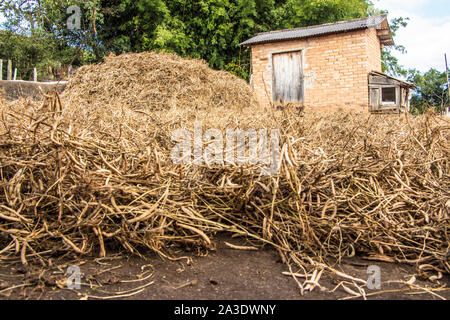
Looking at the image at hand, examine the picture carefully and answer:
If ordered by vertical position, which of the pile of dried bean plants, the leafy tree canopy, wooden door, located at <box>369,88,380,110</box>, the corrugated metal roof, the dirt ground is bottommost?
the dirt ground

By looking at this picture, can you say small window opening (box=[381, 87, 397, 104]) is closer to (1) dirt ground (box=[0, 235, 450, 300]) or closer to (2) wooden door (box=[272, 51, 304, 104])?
(2) wooden door (box=[272, 51, 304, 104])

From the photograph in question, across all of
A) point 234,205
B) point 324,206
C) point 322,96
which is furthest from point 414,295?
point 322,96

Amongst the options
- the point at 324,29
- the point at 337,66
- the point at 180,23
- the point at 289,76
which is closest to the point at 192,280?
the point at 337,66

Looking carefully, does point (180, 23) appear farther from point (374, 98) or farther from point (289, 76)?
point (374, 98)

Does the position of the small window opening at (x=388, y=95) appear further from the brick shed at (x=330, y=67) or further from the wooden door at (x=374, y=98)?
the wooden door at (x=374, y=98)

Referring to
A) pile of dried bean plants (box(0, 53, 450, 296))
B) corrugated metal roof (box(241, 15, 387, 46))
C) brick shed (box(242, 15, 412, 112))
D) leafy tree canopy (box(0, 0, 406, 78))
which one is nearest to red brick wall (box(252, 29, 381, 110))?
brick shed (box(242, 15, 412, 112))

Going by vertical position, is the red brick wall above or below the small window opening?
above

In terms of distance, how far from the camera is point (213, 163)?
2502mm

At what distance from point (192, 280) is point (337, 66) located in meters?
12.0

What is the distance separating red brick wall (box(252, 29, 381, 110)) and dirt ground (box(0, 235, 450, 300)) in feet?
35.7

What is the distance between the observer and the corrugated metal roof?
1217cm

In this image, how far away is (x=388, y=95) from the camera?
1214 centimetres

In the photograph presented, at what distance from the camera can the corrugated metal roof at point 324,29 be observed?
1217 centimetres
